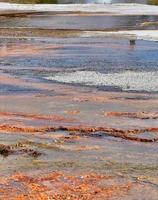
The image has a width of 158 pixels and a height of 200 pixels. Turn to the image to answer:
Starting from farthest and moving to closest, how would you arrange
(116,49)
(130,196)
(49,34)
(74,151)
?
(49,34)
(116,49)
(74,151)
(130,196)

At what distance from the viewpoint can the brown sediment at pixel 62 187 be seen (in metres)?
8.27

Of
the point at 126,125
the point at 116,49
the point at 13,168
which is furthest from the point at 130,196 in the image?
the point at 116,49

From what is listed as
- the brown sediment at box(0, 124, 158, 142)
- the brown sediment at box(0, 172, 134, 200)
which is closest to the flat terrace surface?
the brown sediment at box(0, 124, 158, 142)

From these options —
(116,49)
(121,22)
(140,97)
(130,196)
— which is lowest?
(130,196)

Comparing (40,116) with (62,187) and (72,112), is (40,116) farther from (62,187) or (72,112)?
(62,187)

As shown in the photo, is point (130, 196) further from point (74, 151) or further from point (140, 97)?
point (140, 97)

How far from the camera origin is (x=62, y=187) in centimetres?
866

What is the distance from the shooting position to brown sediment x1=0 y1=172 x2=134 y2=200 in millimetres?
8273

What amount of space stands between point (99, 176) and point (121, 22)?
141ft

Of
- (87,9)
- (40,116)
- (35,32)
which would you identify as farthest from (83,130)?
(87,9)

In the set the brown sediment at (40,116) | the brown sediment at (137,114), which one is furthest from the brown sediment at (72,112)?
the brown sediment at (137,114)

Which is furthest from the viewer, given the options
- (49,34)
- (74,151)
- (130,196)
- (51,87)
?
(49,34)

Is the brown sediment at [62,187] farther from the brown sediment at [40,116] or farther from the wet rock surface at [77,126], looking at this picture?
the brown sediment at [40,116]

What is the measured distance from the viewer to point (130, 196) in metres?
8.34
